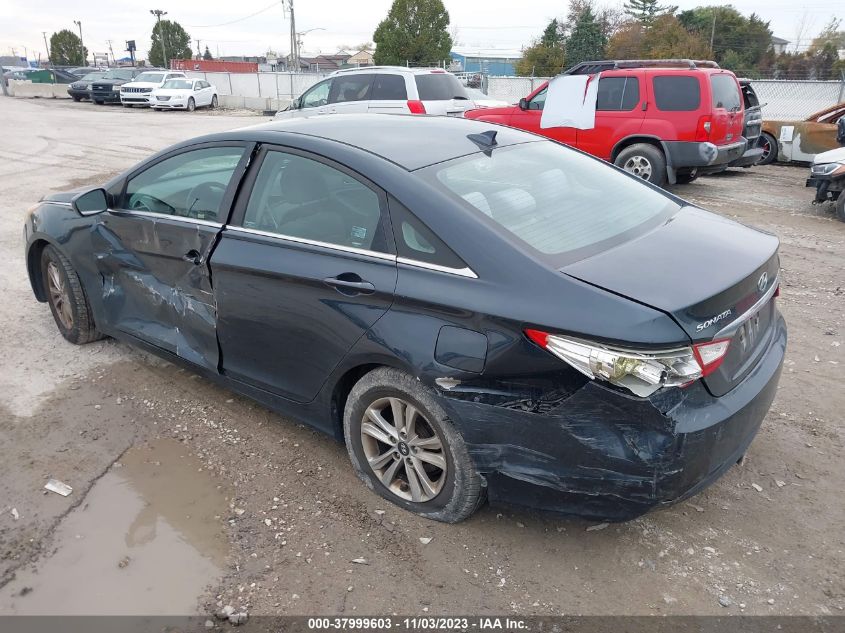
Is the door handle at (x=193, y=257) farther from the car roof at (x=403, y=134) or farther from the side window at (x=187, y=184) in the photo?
the car roof at (x=403, y=134)

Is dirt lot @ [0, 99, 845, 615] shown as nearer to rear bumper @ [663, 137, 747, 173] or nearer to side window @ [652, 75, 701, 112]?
rear bumper @ [663, 137, 747, 173]

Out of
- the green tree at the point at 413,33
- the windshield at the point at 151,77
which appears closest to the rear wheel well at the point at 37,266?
the windshield at the point at 151,77

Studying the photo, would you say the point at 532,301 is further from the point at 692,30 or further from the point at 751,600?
the point at 692,30

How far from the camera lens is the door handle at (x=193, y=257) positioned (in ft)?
11.6

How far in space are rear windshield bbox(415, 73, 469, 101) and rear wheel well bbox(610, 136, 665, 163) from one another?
4.27 meters

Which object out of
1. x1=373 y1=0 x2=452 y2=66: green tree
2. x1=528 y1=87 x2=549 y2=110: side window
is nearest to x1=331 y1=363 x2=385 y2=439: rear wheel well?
x1=528 y1=87 x2=549 y2=110: side window

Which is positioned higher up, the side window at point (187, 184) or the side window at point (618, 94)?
the side window at point (618, 94)

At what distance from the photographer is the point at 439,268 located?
8.72ft

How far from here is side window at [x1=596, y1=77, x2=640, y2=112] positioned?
34.4 feet

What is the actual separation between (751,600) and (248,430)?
8.44ft

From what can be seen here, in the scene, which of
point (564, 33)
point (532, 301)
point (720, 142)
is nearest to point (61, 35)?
point (564, 33)

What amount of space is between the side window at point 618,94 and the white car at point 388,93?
335 cm

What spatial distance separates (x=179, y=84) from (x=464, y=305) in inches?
1200

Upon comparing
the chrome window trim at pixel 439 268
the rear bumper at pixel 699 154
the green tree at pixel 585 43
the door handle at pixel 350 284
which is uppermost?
the green tree at pixel 585 43
